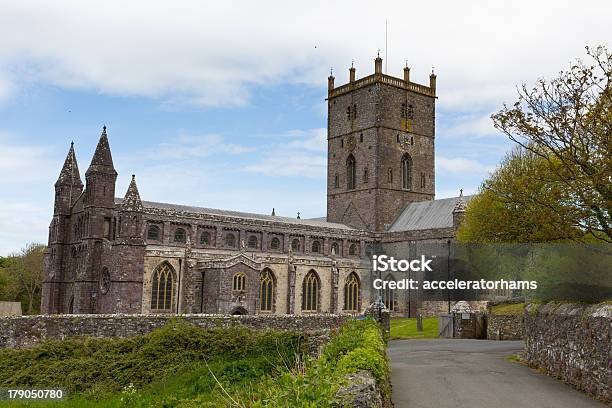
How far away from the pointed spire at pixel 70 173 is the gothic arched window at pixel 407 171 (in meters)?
37.3

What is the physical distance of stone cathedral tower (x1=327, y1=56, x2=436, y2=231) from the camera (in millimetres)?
74312

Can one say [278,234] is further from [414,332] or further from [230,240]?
[414,332]

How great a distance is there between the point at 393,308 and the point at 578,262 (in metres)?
48.8

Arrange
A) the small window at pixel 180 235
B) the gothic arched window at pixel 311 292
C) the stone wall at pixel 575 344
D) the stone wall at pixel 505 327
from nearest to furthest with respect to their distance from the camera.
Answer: the stone wall at pixel 575 344 < the stone wall at pixel 505 327 < the small window at pixel 180 235 < the gothic arched window at pixel 311 292

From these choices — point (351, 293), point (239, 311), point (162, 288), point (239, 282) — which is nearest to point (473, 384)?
point (239, 311)

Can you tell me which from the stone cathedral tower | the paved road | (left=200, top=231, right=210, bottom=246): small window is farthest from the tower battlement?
the paved road

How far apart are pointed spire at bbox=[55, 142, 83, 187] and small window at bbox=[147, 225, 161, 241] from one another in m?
8.86

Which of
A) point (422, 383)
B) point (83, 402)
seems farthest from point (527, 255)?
point (83, 402)

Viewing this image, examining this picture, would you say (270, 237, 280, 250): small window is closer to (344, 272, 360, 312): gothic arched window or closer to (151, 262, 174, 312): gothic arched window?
(344, 272, 360, 312): gothic arched window

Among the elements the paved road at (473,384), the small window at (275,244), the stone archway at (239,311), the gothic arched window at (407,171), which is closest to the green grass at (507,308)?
the paved road at (473,384)

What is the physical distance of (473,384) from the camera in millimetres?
16938

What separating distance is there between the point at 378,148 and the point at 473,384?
5825 cm

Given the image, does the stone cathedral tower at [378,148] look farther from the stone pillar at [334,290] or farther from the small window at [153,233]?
the small window at [153,233]

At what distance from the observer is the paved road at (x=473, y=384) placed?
1457 centimetres
